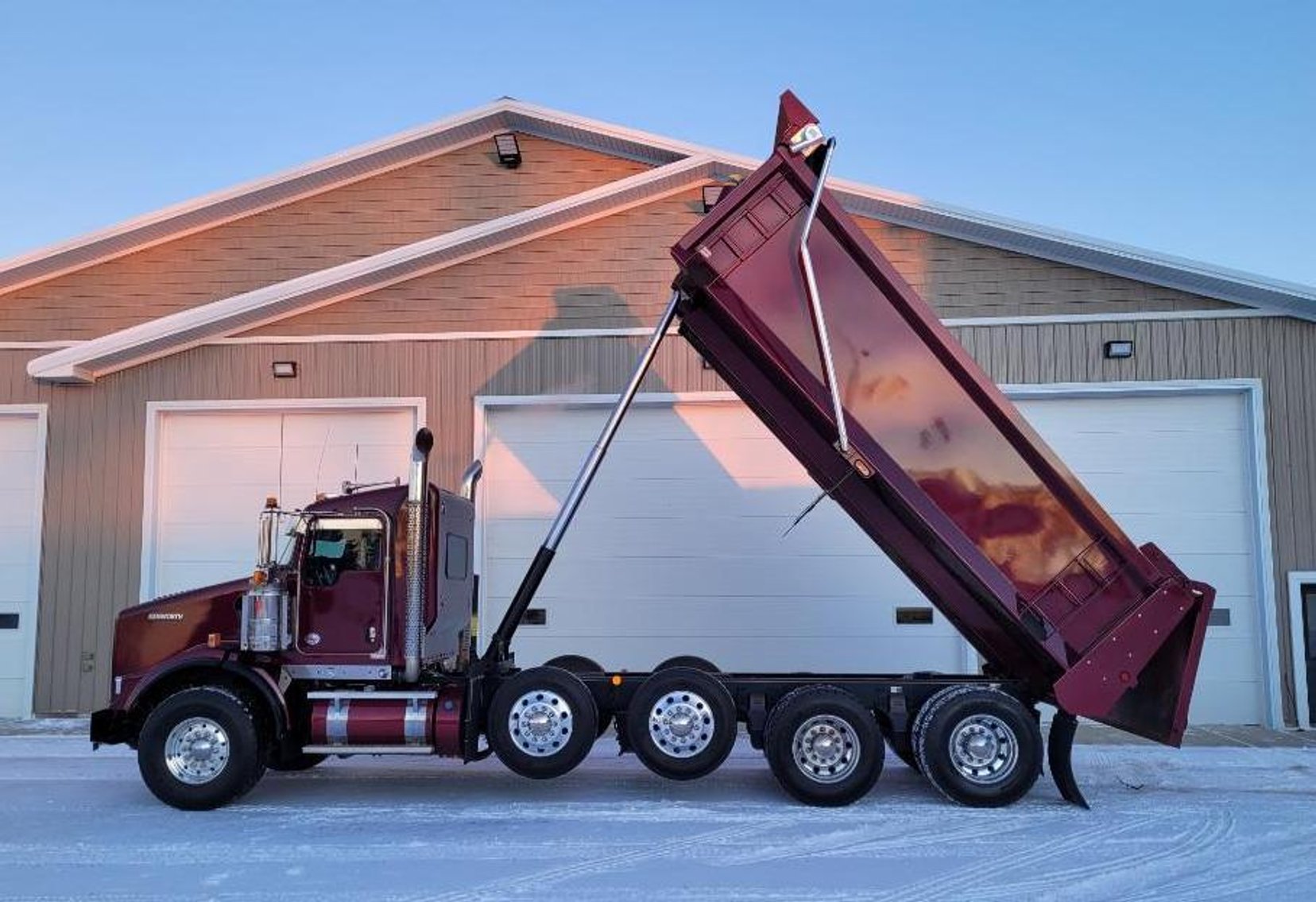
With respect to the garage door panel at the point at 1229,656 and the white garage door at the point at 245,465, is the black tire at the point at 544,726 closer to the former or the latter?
the white garage door at the point at 245,465

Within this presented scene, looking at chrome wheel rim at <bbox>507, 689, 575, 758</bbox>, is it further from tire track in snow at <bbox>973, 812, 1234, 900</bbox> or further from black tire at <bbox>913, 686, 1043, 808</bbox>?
tire track in snow at <bbox>973, 812, 1234, 900</bbox>

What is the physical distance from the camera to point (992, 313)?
12703mm

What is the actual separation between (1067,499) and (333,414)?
8637 mm

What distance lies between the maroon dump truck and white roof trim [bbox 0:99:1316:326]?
5.21m

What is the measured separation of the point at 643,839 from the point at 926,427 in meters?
3.36

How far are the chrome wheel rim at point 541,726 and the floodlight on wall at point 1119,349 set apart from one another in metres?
7.85

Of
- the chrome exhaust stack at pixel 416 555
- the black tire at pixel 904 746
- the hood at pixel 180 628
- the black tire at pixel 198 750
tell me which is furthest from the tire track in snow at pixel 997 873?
the hood at pixel 180 628

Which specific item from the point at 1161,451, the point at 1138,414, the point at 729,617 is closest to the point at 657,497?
the point at 729,617

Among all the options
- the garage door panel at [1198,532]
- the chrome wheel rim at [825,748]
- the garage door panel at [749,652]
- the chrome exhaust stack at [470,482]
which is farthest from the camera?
the garage door panel at [749,652]

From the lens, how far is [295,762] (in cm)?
870

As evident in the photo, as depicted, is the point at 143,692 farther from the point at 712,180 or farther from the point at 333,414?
the point at 712,180

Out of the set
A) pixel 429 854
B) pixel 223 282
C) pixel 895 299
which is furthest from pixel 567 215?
pixel 429 854

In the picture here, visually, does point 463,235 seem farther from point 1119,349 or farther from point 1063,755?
point 1063,755

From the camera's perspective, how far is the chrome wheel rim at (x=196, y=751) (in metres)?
7.82
